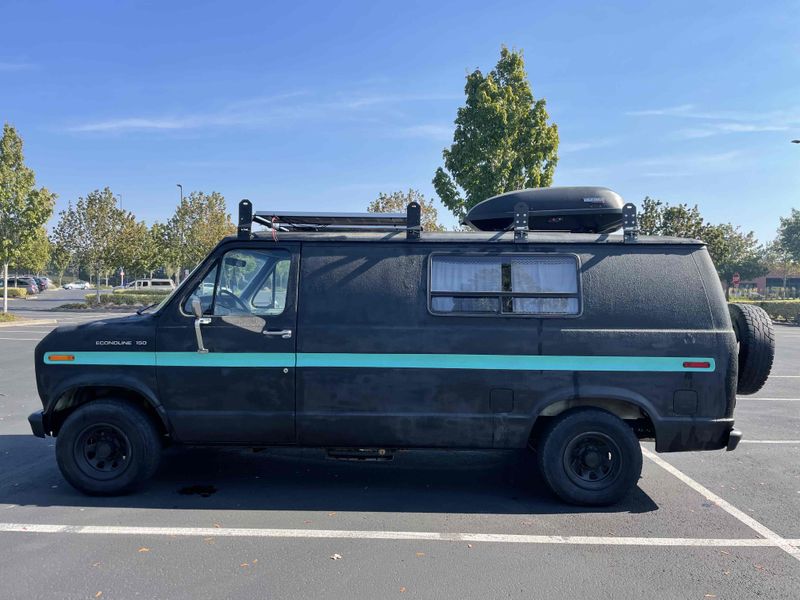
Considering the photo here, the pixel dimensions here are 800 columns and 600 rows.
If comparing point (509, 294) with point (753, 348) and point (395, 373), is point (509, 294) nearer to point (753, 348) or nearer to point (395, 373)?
point (395, 373)

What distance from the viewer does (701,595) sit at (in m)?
3.50

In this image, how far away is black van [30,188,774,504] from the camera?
4.81m

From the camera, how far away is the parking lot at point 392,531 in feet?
11.8

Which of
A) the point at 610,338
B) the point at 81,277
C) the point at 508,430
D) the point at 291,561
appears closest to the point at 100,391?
the point at 291,561

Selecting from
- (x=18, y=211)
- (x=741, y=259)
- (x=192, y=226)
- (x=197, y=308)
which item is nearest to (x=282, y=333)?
(x=197, y=308)

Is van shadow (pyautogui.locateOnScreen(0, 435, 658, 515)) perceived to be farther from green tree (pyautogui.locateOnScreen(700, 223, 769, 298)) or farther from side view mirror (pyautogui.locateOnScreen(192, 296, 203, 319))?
green tree (pyautogui.locateOnScreen(700, 223, 769, 298))

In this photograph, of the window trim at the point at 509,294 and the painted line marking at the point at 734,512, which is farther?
the window trim at the point at 509,294

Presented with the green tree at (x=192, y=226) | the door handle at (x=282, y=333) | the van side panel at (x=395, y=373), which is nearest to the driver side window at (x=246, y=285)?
the door handle at (x=282, y=333)

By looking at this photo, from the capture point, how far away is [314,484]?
5391mm

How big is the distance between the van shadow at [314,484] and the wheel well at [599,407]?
0.62 metres

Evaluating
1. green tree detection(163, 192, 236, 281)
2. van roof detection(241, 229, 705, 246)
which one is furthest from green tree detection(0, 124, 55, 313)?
van roof detection(241, 229, 705, 246)

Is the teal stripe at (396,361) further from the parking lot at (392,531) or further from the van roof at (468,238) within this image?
the parking lot at (392,531)

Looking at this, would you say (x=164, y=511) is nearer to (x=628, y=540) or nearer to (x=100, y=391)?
(x=100, y=391)

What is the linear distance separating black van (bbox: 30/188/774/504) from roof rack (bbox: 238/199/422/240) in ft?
0.15
